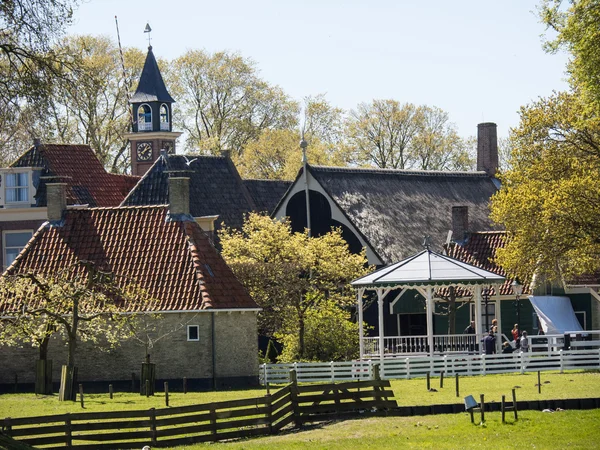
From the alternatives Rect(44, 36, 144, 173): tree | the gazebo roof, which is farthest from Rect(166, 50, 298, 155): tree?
the gazebo roof

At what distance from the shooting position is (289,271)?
55.6m

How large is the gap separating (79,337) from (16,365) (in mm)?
2517

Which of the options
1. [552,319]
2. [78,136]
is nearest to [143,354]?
[552,319]

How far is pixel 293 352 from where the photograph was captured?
5406 cm

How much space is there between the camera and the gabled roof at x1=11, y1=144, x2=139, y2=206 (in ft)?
208

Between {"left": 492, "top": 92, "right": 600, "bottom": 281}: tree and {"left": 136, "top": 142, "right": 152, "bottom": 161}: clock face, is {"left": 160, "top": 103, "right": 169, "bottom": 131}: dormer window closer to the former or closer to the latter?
{"left": 136, "top": 142, "right": 152, "bottom": 161}: clock face

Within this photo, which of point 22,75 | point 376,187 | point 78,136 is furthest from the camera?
point 78,136

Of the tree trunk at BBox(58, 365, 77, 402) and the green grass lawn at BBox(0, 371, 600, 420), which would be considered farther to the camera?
the tree trunk at BBox(58, 365, 77, 402)

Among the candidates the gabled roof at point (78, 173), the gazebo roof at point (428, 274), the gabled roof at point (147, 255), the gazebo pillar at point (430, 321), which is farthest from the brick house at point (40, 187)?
the gazebo pillar at point (430, 321)

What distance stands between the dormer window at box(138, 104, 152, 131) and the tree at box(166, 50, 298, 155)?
29.4 feet

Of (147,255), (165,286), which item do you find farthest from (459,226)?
(165,286)

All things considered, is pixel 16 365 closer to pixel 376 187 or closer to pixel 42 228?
pixel 42 228

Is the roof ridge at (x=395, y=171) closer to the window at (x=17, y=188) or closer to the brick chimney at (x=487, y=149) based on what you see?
the brick chimney at (x=487, y=149)

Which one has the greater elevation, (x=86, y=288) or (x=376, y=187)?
(x=376, y=187)
